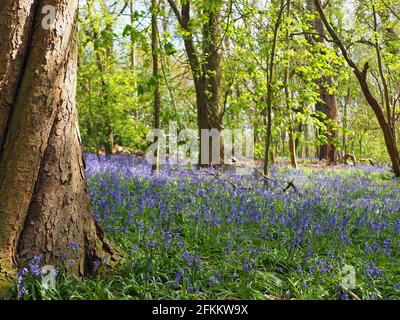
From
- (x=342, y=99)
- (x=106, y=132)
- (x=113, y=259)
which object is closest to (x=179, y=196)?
(x=113, y=259)

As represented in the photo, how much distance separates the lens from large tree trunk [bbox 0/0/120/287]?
314 centimetres

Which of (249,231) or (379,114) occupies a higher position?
(379,114)

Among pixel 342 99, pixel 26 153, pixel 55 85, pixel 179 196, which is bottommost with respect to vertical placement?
pixel 179 196

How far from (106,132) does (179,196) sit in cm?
1093

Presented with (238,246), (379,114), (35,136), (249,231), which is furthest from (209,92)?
(35,136)

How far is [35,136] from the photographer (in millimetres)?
3166

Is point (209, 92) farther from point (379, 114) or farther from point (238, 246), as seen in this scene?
point (238, 246)

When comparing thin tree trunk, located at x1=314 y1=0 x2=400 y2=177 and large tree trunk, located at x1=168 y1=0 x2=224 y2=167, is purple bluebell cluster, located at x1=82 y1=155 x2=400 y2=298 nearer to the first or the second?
large tree trunk, located at x1=168 y1=0 x2=224 y2=167

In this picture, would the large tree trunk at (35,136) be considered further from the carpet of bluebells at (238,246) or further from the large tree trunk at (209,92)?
the large tree trunk at (209,92)

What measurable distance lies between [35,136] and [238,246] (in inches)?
85.6

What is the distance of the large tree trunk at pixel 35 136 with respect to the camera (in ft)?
10.3
